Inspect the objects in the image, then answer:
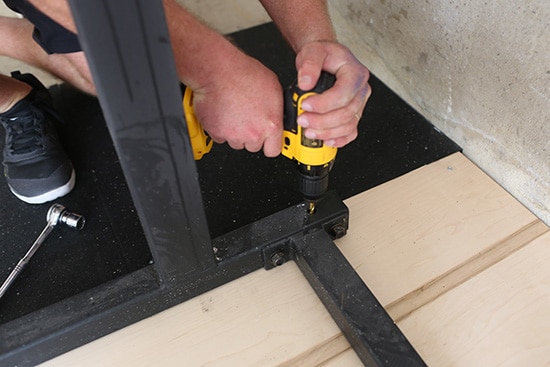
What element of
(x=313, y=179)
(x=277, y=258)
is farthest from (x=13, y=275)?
(x=313, y=179)

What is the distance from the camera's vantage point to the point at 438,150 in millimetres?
1313

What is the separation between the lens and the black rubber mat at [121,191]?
3.55 feet

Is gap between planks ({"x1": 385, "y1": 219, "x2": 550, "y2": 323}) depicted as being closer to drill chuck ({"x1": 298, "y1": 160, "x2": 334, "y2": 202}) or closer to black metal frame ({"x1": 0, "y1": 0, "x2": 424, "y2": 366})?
black metal frame ({"x1": 0, "y1": 0, "x2": 424, "y2": 366})

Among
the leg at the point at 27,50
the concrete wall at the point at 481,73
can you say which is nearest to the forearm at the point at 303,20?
the concrete wall at the point at 481,73

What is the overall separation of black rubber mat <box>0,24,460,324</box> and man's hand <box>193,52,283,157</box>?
39 cm

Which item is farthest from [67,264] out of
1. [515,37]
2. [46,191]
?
[515,37]

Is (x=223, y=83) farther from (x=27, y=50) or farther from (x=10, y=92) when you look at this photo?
(x=27, y=50)

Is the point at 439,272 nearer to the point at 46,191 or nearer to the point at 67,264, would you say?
the point at 67,264

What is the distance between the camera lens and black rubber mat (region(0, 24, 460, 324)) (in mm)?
1081

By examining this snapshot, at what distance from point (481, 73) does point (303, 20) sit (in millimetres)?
453

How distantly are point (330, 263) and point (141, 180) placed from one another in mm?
417

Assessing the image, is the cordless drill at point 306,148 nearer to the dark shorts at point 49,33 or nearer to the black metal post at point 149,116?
the black metal post at point 149,116

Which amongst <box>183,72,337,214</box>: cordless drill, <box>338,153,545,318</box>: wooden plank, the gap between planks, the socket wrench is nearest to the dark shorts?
<box>183,72,337,214</box>: cordless drill

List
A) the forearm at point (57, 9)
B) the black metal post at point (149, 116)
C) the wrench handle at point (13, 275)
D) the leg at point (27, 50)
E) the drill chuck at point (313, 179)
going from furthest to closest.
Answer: the leg at point (27, 50)
the wrench handle at point (13, 275)
the drill chuck at point (313, 179)
the forearm at point (57, 9)
the black metal post at point (149, 116)
